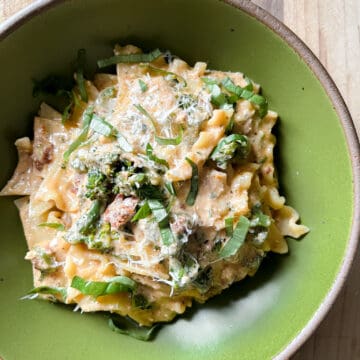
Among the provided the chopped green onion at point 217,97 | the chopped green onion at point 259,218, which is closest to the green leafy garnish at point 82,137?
the chopped green onion at point 217,97

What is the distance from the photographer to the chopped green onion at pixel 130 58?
11.7ft

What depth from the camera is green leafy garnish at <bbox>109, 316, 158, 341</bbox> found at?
139 inches

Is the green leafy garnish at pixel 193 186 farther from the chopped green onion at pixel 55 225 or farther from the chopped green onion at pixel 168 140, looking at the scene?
the chopped green onion at pixel 55 225

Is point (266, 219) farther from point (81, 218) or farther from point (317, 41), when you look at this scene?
point (317, 41)

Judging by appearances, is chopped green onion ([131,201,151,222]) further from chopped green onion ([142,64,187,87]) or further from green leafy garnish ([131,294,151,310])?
chopped green onion ([142,64,187,87])

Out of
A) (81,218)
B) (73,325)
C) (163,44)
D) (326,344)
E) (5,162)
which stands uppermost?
(163,44)

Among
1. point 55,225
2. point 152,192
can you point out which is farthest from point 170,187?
point 55,225

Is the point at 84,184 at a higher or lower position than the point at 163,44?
lower

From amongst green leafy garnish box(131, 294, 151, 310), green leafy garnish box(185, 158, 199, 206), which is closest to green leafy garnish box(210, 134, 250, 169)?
green leafy garnish box(185, 158, 199, 206)

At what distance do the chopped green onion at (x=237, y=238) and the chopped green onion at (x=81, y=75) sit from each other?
1.22m

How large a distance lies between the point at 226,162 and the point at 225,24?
844 mm

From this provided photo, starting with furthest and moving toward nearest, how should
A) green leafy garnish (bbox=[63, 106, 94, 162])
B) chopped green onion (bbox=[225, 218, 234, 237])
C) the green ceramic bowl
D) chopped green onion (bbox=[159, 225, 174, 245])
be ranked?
A: 1. green leafy garnish (bbox=[63, 106, 94, 162])
2. the green ceramic bowl
3. chopped green onion (bbox=[225, 218, 234, 237])
4. chopped green onion (bbox=[159, 225, 174, 245])

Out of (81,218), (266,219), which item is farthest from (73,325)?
(266,219)

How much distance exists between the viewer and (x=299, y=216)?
3514 millimetres
